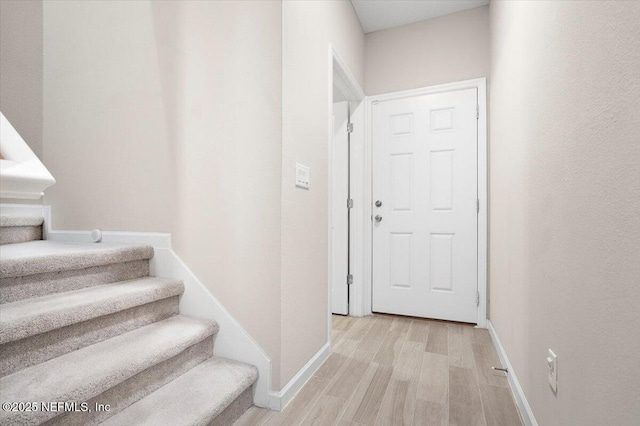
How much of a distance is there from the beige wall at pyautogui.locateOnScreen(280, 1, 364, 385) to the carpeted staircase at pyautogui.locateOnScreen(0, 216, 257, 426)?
0.35m

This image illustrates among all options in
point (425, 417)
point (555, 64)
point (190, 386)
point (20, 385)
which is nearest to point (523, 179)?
point (555, 64)

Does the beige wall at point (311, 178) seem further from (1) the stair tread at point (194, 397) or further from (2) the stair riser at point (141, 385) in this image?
(2) the stair riser at point (141, 385)

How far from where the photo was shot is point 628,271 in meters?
0.66

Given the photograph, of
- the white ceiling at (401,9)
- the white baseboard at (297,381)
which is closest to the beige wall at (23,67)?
the white baseboard at (297,381)

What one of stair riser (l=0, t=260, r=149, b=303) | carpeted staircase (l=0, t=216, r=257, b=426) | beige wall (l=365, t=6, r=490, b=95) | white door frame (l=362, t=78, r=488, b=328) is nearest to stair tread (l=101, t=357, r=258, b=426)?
carpeted staircase (l=0, t=216, r=257, b=426)

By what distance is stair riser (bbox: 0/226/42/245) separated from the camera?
1761mm

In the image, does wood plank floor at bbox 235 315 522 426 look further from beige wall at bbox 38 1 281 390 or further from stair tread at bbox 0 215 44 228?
stair tread at bbox 0 215 44 228

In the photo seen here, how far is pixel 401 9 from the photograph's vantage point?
271cm

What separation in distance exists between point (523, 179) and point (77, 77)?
2.79 m

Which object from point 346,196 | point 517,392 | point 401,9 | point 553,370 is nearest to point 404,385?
point 517,392

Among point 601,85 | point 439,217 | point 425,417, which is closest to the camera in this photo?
point 601,85

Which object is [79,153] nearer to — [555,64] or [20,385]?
[20,385]

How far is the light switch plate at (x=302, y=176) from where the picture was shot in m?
1.66

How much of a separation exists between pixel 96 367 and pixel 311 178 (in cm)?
129
